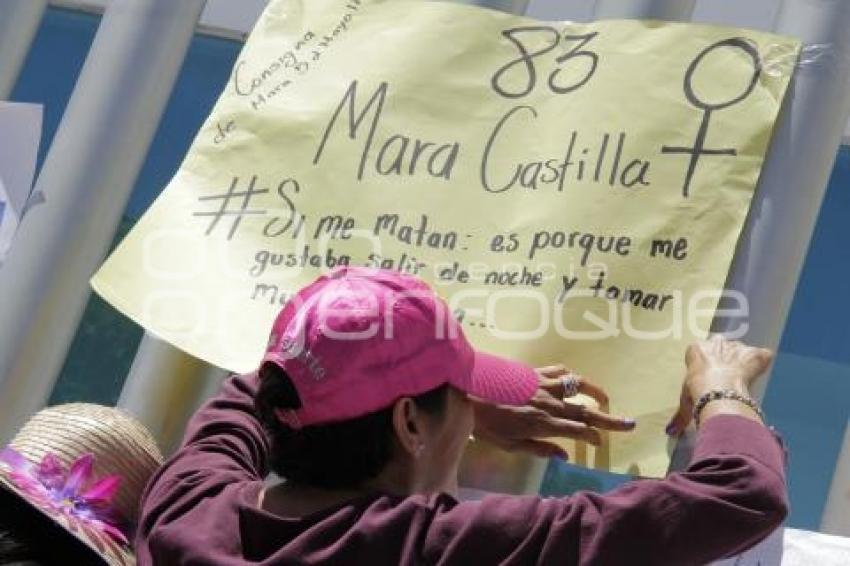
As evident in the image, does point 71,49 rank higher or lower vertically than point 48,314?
higher

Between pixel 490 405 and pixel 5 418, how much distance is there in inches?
34.4

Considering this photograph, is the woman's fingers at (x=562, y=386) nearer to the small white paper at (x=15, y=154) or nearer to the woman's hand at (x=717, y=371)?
the woman's hand at (x=717, y=371)

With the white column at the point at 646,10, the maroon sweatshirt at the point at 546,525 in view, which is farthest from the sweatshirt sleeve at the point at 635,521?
the white column at the point at 646,10

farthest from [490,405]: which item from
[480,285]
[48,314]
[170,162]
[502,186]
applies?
[170,162]

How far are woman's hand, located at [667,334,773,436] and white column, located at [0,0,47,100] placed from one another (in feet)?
4.59

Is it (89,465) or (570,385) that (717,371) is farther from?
(89,465)

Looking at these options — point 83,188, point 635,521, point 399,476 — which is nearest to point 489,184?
point 399,476

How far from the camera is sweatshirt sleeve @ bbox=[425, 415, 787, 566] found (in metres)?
1.13

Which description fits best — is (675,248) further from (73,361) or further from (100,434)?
(73,361)

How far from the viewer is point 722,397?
1.29 metres

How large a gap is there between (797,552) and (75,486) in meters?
0.71

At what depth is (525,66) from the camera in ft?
5.52

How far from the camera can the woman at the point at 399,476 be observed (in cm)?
114

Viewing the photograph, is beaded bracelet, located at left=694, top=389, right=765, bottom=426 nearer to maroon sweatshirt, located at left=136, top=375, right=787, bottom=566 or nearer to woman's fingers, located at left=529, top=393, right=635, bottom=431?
maroon sweatshirt, located at left=136, top=375, right=787, bottom=566
